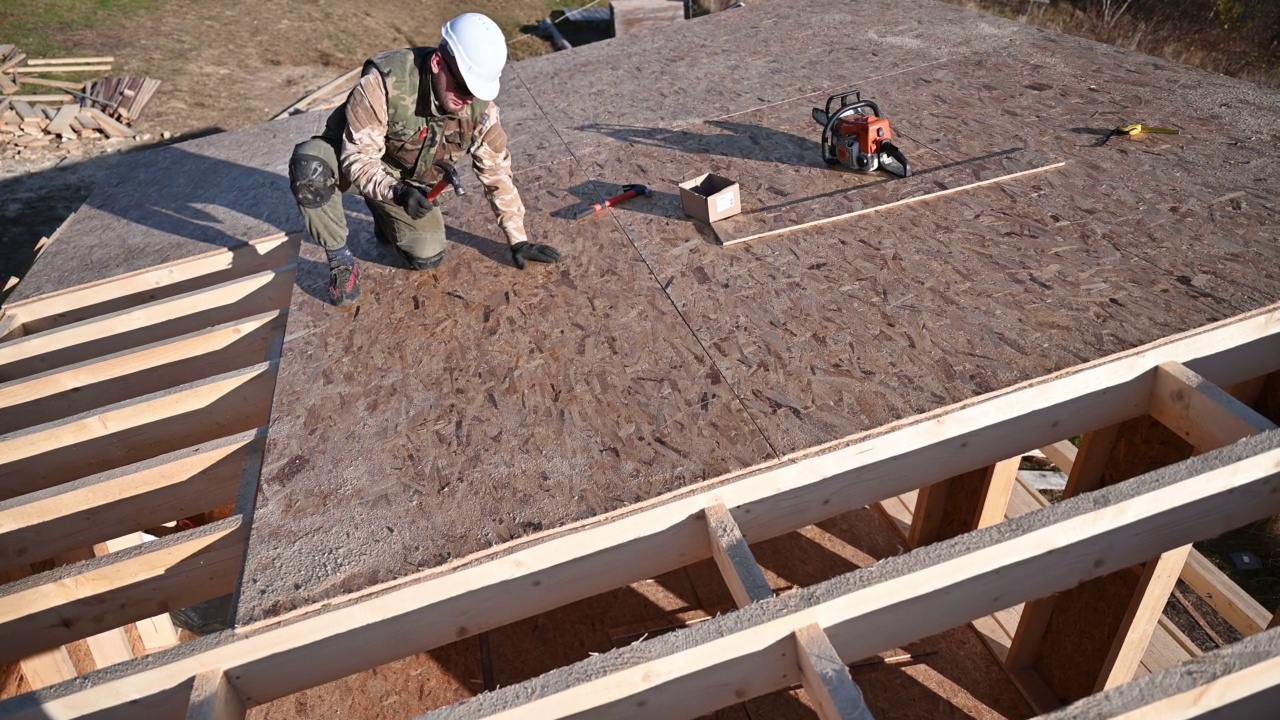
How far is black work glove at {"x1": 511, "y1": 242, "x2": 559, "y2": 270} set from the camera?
4.83m

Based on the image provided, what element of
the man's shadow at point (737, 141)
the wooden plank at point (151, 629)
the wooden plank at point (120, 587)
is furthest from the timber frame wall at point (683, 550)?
the man's shadow at point (737, 141)

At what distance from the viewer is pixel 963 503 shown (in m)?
5.38

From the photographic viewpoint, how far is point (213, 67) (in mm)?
14844

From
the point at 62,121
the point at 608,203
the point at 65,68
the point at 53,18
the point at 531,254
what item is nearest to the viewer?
the point at 531,254

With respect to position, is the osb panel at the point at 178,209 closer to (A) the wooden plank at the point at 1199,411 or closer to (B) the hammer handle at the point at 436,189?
(B) the hammer handle at the point at 436,189

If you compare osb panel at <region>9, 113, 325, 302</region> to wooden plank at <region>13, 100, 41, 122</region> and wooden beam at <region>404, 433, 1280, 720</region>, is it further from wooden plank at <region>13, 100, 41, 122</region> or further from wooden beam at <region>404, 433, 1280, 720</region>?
wooden plank at <region>13, 100, 41, 122</region>

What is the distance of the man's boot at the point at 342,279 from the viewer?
4.73 m

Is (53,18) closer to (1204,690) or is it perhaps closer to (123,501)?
(123,501)

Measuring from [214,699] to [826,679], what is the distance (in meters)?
2.02

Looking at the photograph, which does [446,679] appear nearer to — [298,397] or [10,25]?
[298,397]

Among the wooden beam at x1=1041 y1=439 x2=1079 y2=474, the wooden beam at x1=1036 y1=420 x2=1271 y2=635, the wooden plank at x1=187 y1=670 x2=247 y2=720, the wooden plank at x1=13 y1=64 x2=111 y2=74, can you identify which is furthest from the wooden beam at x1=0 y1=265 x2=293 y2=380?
the wooden plank at x1=13 y1=64 x2=111 y2=74

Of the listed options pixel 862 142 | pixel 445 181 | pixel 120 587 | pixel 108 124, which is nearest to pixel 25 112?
pixel 108 124

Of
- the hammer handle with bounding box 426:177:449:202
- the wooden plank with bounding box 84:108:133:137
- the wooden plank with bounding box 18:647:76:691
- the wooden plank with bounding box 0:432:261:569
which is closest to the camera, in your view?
the wooden plank with bounding box 0:432:261:569

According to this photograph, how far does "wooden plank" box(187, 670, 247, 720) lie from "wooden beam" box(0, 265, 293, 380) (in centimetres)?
297
